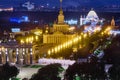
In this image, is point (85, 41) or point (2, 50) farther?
point (85, 41)

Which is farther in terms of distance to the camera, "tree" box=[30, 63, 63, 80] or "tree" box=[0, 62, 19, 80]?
"tree" box=[0, 62, 19, 80]

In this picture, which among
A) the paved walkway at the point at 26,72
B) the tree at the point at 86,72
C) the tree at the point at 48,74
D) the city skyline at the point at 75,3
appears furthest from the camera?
the city skyline at the point at 75,3

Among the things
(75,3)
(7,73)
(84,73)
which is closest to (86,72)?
(84,73)

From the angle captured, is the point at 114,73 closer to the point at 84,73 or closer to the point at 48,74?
the point at 84,73

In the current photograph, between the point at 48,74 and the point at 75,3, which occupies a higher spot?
the point at 48,74

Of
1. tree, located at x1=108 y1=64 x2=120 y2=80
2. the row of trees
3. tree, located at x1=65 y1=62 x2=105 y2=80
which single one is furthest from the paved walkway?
tree, located at x1=108 y1=64 x2=120 y2=80

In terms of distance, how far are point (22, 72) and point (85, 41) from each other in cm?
1766

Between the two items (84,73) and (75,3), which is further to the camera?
(75,3)

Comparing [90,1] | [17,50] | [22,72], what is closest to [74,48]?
[17,50]

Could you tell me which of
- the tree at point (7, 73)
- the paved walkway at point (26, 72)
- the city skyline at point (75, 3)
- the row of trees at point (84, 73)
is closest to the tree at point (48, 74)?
the row of trees at point (84, 73)

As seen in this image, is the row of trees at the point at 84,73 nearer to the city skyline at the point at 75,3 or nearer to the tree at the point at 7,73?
the tree at the point at 7,73

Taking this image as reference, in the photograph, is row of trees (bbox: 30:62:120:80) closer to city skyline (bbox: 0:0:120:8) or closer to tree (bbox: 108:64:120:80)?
tree (bbox: 108:64:120:80)

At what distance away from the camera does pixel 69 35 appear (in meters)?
46.3

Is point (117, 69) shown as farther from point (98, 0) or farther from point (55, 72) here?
point (98, 0)
